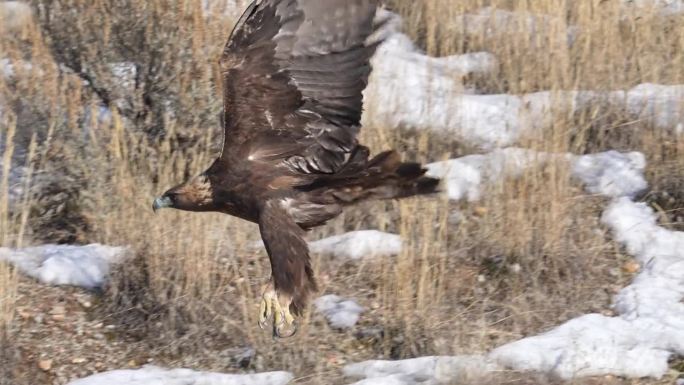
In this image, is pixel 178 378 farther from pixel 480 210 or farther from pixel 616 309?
pixel 616 309

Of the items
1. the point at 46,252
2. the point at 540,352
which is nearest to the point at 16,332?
the point at 46,252

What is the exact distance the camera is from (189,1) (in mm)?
7332

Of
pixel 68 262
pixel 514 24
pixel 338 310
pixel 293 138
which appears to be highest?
pixel 514 24

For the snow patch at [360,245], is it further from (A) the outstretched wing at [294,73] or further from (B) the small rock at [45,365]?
(B) the small rock at [45,365]

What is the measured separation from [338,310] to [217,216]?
0.87 m

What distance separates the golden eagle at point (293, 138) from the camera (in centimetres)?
508

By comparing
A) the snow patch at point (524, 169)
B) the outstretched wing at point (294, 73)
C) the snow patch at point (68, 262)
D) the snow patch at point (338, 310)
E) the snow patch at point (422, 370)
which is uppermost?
the outstretched wing at point (294, 73)

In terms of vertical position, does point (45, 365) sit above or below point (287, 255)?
below

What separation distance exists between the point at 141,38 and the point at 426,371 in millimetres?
2766

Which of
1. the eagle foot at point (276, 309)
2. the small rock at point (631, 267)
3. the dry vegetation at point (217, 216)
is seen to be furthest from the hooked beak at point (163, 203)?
the small rock at point (631, 267)

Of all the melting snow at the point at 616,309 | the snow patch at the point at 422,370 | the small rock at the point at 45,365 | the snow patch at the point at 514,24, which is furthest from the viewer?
the snow patch at the point at 514,24

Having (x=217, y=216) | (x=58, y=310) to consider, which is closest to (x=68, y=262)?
(x=58, y=310)

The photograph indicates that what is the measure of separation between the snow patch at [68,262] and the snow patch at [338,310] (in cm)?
108

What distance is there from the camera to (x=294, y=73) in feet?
17.1
